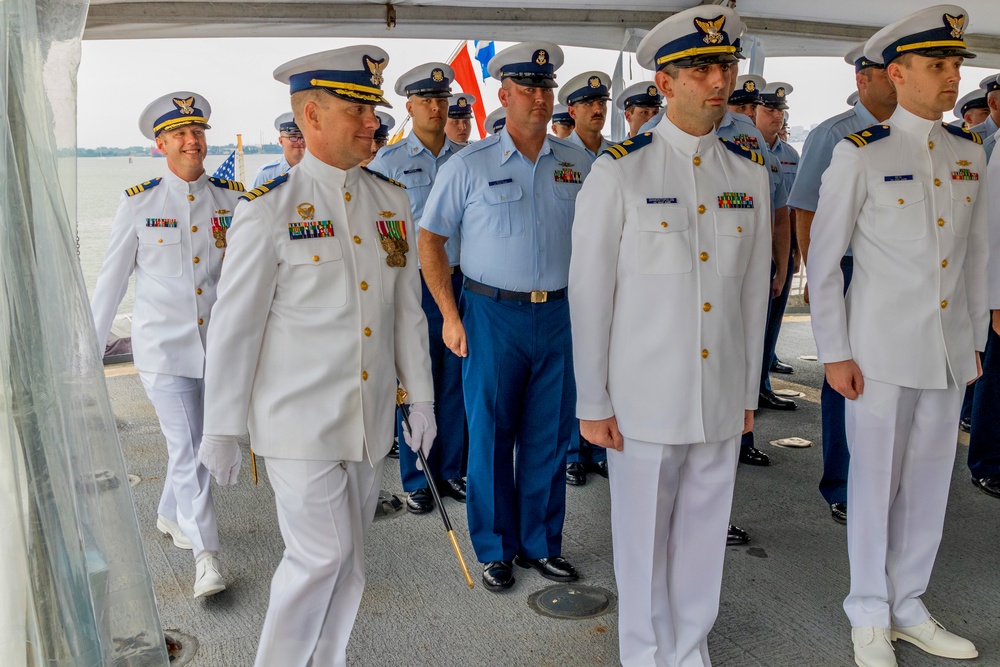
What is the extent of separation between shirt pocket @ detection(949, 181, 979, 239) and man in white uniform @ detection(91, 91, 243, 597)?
259cm

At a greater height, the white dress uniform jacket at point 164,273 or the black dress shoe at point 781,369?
the white dress uniform jacket at point 164,273

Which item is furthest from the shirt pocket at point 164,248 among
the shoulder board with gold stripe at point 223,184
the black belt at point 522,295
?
the black belt at point 522,295

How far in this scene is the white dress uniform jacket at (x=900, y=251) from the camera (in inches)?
113

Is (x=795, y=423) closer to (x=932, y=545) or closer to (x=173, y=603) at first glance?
(x=932, y=545)

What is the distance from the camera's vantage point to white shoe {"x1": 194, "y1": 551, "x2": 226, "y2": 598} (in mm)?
3469

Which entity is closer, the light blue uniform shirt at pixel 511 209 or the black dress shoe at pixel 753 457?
the light blue uniform shirt at pixel 511 209

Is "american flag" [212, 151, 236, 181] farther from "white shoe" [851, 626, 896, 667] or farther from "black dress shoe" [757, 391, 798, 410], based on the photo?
"white shoe" [851, 626, 896, 667]

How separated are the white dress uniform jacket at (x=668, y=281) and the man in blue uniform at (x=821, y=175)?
1521mm

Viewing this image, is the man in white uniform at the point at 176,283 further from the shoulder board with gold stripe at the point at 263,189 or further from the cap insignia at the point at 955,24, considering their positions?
the cap insignia at the point at 955,24

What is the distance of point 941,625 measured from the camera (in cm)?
311

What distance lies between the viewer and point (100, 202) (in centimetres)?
2911

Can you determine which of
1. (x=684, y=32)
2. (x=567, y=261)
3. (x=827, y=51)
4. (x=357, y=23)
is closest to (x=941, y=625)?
(x=567, y=261)

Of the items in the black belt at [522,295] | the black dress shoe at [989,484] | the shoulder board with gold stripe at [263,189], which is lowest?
the black dress shoe at [989,484]

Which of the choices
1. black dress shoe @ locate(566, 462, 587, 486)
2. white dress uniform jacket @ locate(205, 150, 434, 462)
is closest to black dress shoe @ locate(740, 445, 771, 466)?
black dress shoe @ locate(566, 462, 587, 486)
